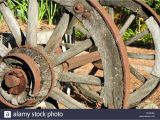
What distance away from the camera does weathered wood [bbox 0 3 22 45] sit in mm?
4250

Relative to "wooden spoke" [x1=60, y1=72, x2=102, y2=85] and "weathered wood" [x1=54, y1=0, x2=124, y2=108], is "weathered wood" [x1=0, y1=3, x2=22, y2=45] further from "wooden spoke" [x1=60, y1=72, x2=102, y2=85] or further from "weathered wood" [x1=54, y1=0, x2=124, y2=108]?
"weathered wood" [x1=54, y1=0, x2=124, y2=108]

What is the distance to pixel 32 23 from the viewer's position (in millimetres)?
4078

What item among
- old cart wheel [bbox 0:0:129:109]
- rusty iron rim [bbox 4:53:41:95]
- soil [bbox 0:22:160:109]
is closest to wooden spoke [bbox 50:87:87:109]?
old cart wheel [bbox 0:0:129:109]

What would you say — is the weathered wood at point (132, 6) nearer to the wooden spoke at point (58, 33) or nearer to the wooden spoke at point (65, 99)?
the wooden spoke at point (58, 33)

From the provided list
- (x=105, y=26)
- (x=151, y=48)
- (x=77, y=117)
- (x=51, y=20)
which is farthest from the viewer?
(x=51, y=20)

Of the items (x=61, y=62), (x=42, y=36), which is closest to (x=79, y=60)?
A: (x=61, y=62)

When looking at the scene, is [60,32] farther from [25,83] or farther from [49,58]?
[25,83]

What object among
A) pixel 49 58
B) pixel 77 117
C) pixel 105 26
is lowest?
pixel 77 117

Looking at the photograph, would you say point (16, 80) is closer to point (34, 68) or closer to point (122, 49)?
point (34, 68)

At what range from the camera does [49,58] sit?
3943 millimetres

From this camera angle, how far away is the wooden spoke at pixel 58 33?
3.93 meters

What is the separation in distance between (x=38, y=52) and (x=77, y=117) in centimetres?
67

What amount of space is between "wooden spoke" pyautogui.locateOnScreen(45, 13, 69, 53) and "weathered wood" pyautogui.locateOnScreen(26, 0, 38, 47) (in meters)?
0.15

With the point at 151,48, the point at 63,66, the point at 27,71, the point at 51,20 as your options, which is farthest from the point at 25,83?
the point at 51,20
